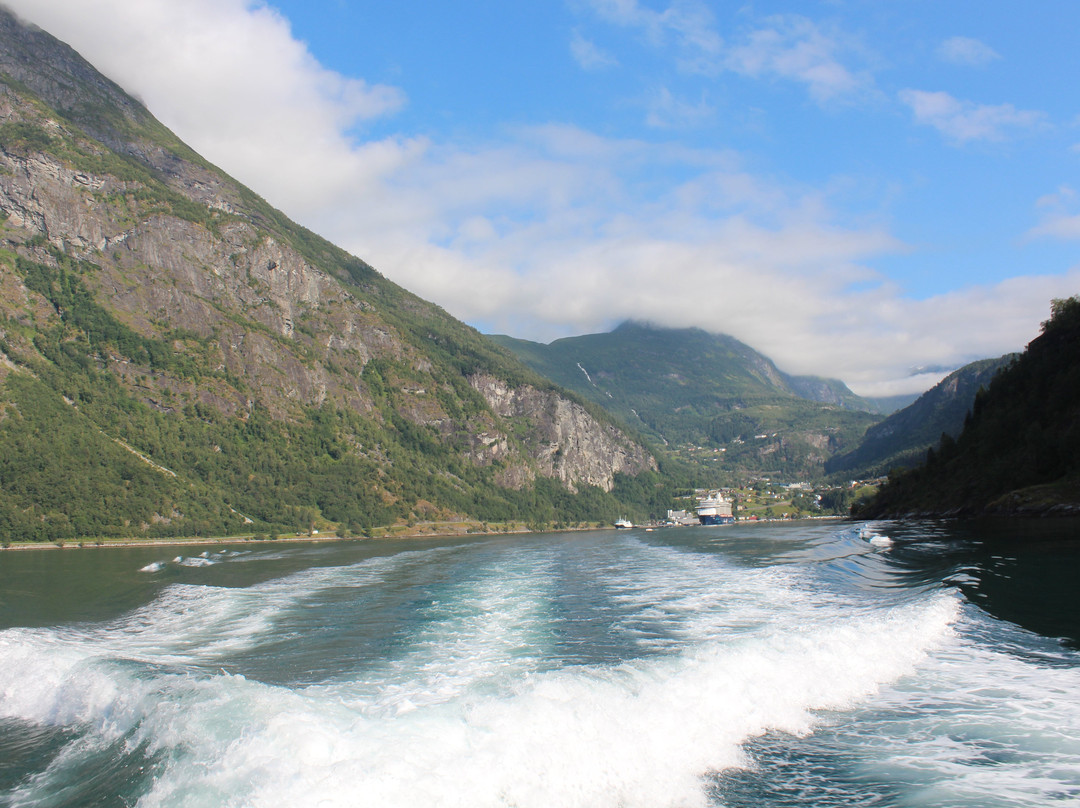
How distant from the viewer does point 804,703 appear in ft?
48.5

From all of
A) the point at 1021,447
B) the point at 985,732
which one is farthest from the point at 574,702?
the point at 1021,447

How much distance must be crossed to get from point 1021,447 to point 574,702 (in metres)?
84.1

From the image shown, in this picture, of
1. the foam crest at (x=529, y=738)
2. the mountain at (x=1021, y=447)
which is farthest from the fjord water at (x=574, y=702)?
the mountain at (x=1021, y=447)

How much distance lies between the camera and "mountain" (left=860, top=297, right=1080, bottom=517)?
64.9 metres

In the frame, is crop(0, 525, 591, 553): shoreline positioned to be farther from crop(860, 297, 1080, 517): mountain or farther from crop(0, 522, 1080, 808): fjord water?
crop(860, 297, 1080, 517): mountain

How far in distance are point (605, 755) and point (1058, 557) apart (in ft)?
109

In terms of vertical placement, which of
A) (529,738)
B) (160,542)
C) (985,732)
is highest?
(529,738)

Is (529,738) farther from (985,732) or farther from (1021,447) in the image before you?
(1021,447)

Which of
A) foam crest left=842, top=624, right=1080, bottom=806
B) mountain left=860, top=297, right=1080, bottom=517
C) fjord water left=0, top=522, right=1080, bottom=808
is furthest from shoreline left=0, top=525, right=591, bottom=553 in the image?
foam crest left=842, top=624, right=1080, bottom=806

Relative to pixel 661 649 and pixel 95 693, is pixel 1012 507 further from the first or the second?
pixel 95 693

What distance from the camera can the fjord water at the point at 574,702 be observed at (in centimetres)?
1038

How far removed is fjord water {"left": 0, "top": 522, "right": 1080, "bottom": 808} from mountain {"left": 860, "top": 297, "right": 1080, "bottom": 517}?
4266cm

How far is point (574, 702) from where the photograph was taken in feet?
43.7

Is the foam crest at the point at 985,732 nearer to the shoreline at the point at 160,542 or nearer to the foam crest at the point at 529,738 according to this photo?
the foam crest at the point at 529,738
